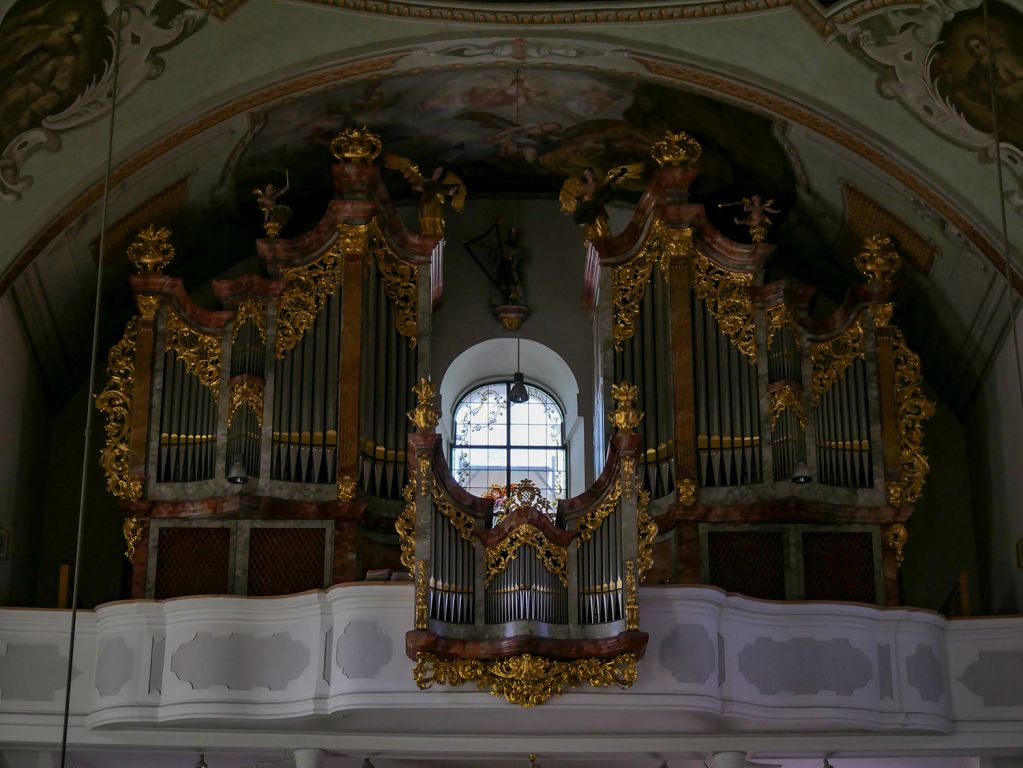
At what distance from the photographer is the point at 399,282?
19.8m

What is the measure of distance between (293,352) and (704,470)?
4.07 metres

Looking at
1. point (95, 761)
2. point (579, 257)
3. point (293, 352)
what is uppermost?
point (579, 257)

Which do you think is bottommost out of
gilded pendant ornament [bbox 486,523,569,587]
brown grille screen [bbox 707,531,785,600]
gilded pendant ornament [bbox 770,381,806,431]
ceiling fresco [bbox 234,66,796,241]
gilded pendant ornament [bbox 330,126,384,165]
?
gilded pendant ornament [bbox 486,523,569,587]

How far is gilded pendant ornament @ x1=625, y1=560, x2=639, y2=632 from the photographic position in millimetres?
16625

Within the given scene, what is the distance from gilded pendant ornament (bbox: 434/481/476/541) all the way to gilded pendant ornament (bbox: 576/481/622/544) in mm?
941

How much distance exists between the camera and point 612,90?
1980cm

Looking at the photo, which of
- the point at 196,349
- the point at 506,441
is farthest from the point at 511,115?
the point at 196,349

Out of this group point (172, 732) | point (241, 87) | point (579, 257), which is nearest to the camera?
point (172, 732)

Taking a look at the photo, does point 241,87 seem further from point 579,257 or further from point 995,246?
point 995,246

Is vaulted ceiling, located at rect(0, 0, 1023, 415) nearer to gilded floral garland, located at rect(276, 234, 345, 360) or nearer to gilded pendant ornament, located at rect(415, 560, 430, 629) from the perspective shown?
gilded floral garland, located at rect(276, 234, 345, 360)

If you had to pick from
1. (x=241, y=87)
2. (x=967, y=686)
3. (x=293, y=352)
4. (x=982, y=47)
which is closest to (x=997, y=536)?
(x=967, y=686)

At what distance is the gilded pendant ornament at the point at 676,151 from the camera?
19.7 metres

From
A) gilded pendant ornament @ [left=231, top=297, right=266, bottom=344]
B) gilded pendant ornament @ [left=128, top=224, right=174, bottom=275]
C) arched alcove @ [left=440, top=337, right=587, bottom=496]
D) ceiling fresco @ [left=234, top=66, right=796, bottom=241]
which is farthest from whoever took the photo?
arched alcove @ [left=440, top=337, right=587, bottom=496]

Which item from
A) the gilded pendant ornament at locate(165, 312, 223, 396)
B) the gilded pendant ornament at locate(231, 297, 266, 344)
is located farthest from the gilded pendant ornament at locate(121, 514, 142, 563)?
the gilded pendant ornament at locate(231, 297, 266, 344)
